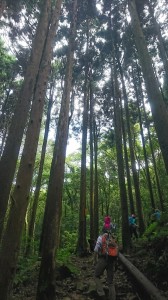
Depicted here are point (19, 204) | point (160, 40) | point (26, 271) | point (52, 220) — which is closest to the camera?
point (19, 204)

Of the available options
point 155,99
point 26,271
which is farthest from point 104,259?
point 155,99

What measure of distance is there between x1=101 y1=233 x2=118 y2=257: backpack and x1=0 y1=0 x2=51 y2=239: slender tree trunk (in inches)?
99.7

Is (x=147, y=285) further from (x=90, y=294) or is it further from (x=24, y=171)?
(x=24, y=171)

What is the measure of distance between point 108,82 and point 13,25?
8605 mm

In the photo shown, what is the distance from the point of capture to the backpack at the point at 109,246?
5.97 meters

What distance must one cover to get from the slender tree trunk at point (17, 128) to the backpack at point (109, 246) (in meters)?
2.53

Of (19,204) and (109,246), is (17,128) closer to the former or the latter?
(19,204)

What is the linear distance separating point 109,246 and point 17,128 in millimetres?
3916

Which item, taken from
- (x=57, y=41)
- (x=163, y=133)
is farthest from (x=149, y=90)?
(x=57, y=41)

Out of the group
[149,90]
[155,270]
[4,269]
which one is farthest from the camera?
[149,90]

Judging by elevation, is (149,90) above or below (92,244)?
above

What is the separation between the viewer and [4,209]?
6.30 m

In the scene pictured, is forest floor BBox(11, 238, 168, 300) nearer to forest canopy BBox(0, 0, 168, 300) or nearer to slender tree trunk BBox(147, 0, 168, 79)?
forest canopy BBox(0, 0, 168, 300)

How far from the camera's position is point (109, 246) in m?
6.05
